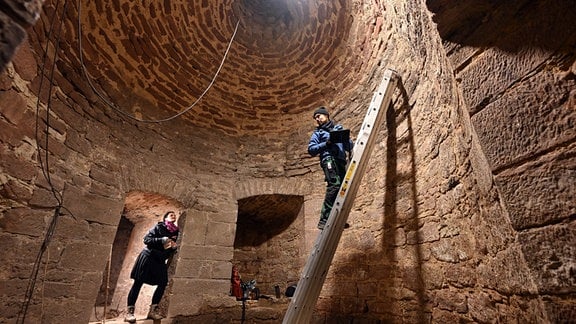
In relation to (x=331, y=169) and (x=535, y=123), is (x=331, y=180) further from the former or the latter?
(x=535, y=123)

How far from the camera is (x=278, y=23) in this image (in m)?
5.21

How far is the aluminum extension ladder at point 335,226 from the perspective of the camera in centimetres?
191

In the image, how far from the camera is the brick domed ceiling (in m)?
3.55

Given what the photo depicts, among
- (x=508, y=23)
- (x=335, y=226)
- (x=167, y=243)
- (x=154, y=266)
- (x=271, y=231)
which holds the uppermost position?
(x=508, y=23)

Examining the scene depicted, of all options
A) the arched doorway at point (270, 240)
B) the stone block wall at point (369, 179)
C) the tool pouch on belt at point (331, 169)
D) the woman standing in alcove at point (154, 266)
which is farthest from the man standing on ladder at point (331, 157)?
the woman standing in alcove at point (154, 266)

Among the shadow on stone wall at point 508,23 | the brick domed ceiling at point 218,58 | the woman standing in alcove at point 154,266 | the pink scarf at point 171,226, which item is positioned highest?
the brick domed ceiling at point 218,58

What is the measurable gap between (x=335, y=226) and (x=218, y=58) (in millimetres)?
3698

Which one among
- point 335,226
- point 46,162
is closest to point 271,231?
point 335,226

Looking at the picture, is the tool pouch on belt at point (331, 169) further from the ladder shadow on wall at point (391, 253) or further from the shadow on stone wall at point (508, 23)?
the shadow on stone wall at point (508, 23)

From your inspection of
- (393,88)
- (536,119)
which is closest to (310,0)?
(393,88)

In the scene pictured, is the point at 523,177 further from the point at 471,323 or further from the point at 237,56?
the point at 237,56

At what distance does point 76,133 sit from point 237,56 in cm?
277

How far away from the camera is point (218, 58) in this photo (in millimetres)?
4715

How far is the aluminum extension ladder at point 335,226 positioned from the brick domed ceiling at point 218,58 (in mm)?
1509
